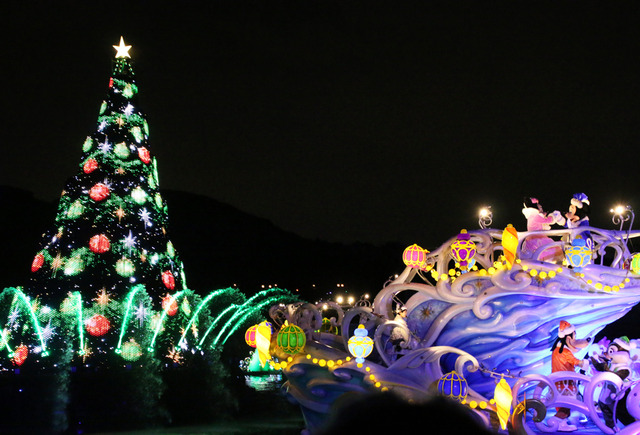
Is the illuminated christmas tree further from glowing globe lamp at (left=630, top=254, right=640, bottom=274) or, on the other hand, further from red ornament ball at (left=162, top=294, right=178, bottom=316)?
glowing globe lamp at (left=630, top=254, right=640, bottom=274)

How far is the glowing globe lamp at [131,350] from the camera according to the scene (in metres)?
15.9

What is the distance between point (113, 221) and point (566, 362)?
39.0 feet

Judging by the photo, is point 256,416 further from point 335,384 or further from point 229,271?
point 229,271

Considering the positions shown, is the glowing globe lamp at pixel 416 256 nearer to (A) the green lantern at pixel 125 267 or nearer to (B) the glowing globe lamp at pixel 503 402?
(B) the glowing globe lamp at pixel 503 402

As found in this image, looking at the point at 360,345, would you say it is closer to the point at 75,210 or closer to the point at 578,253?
the point at 578,253

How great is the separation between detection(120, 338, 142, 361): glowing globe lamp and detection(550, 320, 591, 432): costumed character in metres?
10.1

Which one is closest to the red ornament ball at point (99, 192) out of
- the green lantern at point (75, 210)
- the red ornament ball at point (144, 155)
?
the green lantern at point (75, 210)

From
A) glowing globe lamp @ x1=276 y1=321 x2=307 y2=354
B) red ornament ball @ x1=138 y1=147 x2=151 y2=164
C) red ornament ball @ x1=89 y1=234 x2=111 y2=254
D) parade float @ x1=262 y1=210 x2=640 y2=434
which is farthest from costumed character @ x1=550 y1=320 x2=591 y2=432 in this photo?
red ornament ball @ x1=138 y1=147 x2=151 y2=164

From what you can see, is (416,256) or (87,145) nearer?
(416,256)

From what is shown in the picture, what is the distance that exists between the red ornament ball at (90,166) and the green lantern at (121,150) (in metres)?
0.63

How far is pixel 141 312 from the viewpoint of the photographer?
16.8 m

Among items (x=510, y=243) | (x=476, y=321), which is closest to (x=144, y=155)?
(x=476, y=321)

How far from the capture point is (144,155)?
717 inches

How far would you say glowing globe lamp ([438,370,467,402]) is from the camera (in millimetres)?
9203
